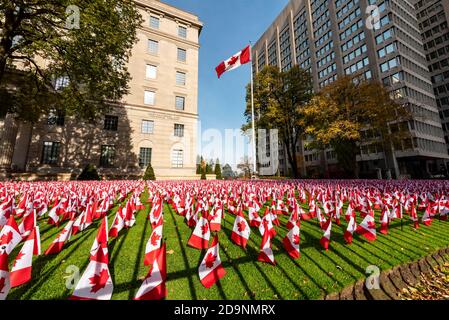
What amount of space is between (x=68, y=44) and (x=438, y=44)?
70.5 m

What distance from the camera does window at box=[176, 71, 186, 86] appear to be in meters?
29.6

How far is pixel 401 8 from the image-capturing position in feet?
134

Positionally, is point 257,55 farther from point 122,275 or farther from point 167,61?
point 122,275

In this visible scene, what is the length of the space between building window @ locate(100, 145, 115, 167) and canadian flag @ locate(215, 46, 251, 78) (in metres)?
16.1

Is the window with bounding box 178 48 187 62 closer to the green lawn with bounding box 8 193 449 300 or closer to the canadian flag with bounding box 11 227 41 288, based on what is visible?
the green lawn with bounding box 8 193 449 300

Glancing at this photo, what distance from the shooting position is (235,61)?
20.3 m

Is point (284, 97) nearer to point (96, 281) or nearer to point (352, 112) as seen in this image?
point (352, 112)

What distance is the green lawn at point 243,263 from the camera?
107 inches

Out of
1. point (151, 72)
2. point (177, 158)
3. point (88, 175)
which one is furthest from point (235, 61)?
point (88, 175)

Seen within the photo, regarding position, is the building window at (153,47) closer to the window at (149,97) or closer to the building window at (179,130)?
the window at (149,97)

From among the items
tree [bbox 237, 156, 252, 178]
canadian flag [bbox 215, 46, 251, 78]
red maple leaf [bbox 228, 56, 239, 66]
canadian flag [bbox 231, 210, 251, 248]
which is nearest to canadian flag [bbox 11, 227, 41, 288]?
canadian flag [bbox 231, 210, 251, 248]

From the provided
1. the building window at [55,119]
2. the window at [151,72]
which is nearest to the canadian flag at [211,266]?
the building window at [55,119]

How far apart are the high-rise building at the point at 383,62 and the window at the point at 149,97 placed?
3197 cm
